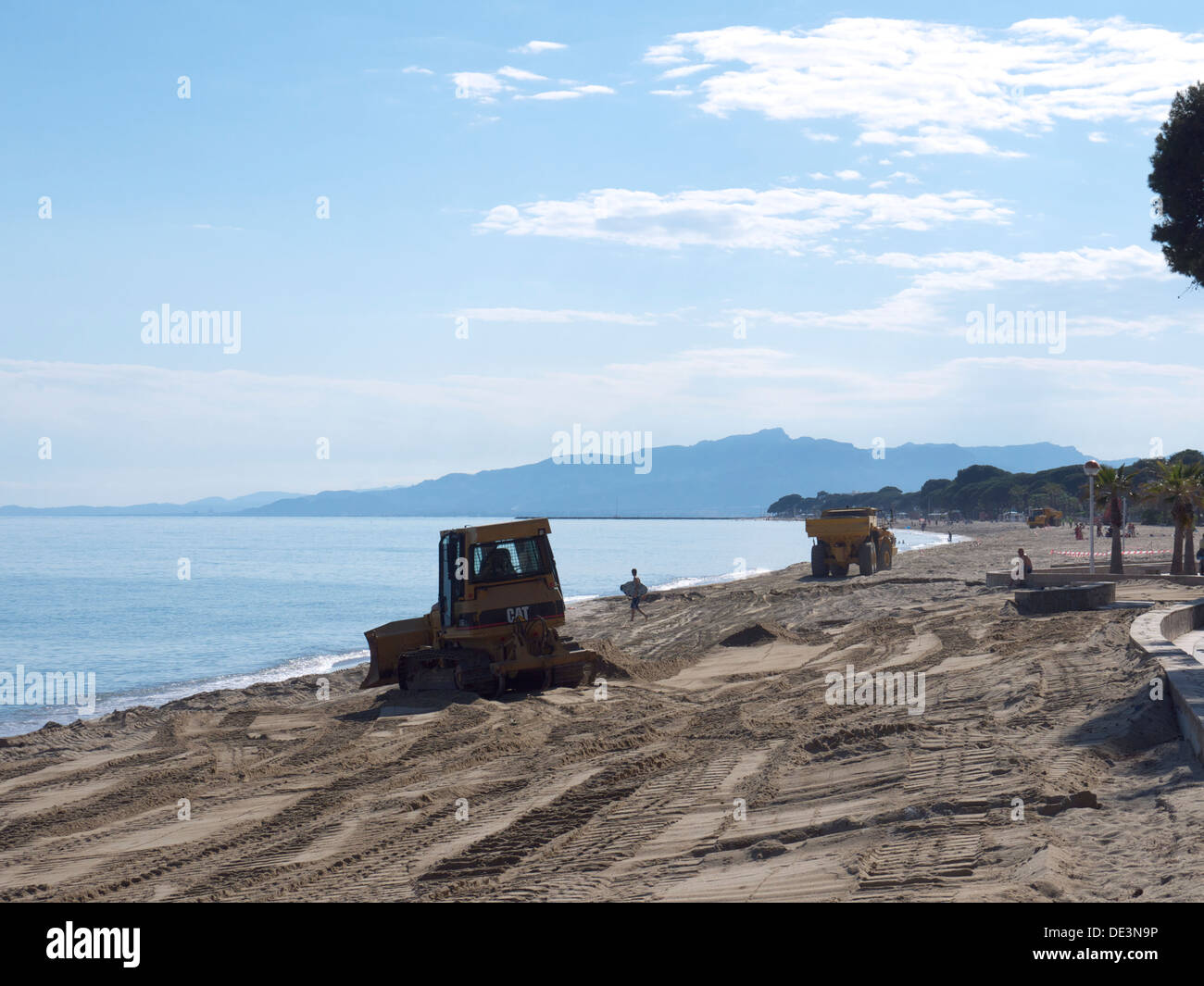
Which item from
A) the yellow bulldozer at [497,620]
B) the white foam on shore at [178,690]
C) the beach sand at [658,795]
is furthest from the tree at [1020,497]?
the yellow bulldozer at [497,620]

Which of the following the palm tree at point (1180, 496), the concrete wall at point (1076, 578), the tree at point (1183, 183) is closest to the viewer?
the tree at point (1183, 183)

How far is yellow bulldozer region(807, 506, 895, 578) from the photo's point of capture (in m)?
38.8

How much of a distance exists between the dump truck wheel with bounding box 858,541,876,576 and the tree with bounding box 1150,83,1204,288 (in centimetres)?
2052

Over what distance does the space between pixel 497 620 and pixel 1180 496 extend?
78.6 ft

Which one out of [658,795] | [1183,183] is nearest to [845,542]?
[1183,183]

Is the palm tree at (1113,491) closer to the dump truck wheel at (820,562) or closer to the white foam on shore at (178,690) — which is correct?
the dump truck wheel at (820,562)

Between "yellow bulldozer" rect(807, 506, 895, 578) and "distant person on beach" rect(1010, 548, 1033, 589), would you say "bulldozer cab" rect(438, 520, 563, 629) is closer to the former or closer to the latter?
"distant person on beach" rect(1010, 548, 1033, 589)

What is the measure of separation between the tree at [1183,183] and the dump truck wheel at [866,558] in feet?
67.3

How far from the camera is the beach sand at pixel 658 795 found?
5.94m

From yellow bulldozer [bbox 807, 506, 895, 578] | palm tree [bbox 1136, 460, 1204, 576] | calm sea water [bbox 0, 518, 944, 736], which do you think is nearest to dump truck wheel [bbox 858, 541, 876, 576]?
yellow bulldozer [bbox 807, 506, 895, 578]

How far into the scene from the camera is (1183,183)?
18531 millimetres
